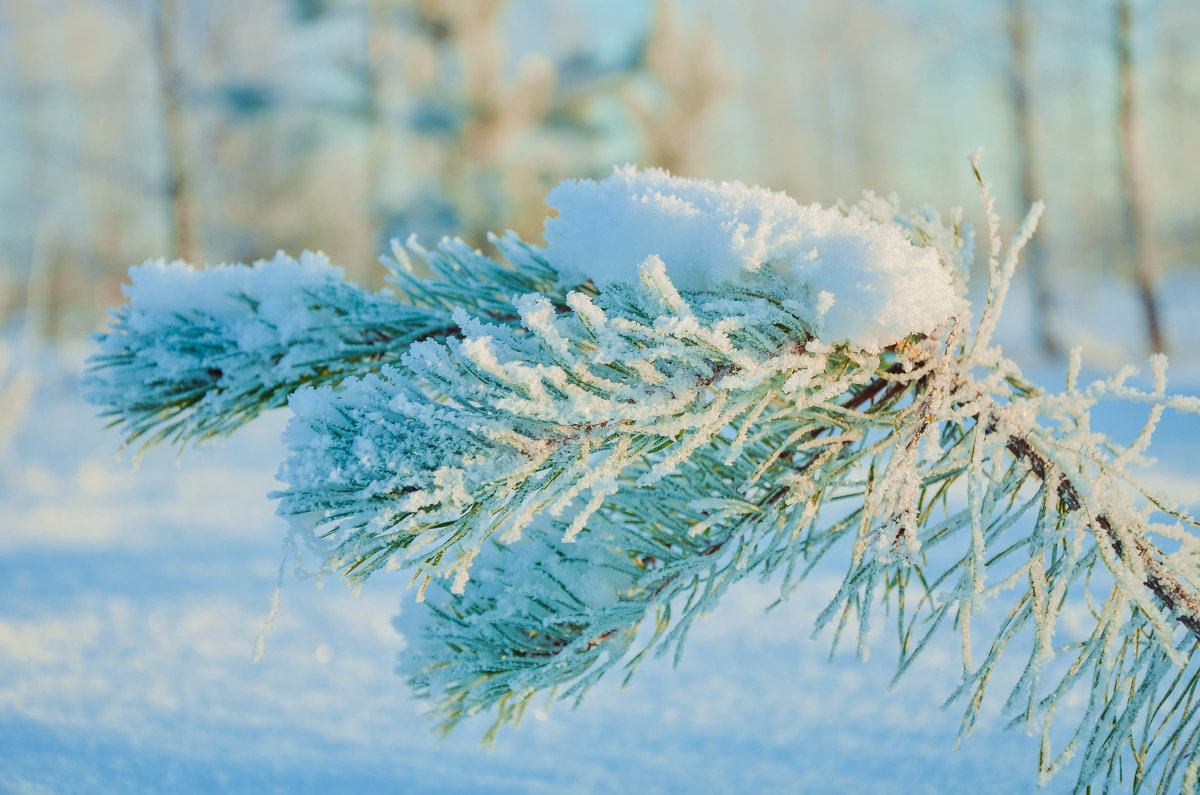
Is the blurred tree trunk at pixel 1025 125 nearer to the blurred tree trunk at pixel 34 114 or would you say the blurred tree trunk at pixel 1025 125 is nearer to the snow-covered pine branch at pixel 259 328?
the snow-covered pine branch at pixel 259 328

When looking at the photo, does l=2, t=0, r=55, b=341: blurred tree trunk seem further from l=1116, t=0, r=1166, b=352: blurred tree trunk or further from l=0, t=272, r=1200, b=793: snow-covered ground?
l=1116, t=0, r=1166, b=352: blurred tree trunk

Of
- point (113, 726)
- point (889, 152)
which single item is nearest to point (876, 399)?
point (113, 726)

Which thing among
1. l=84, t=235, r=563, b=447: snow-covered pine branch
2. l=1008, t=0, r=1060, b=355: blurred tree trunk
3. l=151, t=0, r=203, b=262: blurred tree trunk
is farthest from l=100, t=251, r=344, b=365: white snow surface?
l=1008, t=0, r=1060, b=355: blurred tree trunk

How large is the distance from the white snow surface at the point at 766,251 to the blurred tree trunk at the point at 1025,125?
19.0ft

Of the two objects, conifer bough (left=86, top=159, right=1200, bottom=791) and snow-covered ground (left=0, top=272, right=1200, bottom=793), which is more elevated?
conifer bough (left=86, top=159, right=1200, bottom=791)

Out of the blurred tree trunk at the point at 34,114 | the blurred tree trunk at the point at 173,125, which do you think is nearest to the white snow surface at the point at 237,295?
the blurred tree trunk at the point at 173,125

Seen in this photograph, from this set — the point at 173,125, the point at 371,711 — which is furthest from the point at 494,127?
the point at 371,711

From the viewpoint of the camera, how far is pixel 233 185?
Result: 1284cm

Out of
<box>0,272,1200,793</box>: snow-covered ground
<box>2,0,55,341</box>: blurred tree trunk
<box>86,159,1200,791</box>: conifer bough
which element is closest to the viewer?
<box>86,159,1200,791</box>: conifer bough

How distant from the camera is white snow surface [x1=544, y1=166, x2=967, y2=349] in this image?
384 mm

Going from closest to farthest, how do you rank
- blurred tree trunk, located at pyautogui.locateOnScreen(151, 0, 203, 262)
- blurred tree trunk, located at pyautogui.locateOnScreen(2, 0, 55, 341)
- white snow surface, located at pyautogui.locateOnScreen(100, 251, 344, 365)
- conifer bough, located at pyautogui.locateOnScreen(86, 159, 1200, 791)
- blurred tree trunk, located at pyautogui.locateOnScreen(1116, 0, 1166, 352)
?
conifer bough, located at pyautogui.locateOnScreen(86, 159, 1200, 791) → white snow surface, located at pyautogui.locateOnScreen(100, 251, 344, 365) → blurred tree trunk, located at pyautogui.locateOnScreen(1116, 0, 1166, 352) → blurred tree trunk, located at pyautogui.locateOnScreen(151, 0, 203, 262) → blurred tree trunk, located at pyautogui.locateOnScreen(2, 0, 55, 341)

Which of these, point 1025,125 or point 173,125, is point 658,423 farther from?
point 1025,125

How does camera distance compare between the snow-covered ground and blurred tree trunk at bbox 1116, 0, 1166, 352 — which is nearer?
the snow-covered ground

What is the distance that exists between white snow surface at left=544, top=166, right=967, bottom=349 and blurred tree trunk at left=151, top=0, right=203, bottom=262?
5.11 meters
